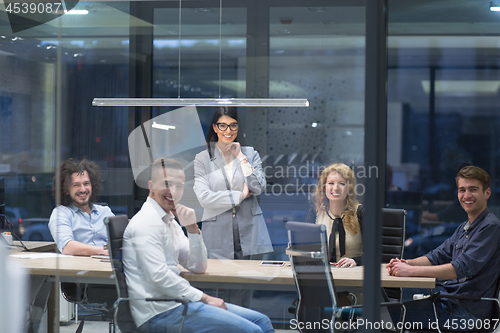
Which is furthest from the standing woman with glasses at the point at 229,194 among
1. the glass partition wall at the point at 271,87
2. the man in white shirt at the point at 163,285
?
the man in white shirt at the point at 163,285

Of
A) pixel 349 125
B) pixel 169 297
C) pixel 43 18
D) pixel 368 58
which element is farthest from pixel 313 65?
pixel 368 58

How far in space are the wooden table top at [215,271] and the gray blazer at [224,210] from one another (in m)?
0.39

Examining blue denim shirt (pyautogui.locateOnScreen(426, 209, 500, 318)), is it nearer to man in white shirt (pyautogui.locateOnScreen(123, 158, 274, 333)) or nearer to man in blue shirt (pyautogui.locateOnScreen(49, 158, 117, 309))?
man in white shirt (pyautogui.locateOnScreen(123, 158, 274, 333))

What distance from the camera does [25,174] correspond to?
4645 mm

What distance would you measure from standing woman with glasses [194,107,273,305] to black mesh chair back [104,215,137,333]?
0.84m

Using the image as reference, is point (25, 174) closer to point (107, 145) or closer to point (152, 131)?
point (107, 145)

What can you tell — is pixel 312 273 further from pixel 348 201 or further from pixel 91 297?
pixel 91 297

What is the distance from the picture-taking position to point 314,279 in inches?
112

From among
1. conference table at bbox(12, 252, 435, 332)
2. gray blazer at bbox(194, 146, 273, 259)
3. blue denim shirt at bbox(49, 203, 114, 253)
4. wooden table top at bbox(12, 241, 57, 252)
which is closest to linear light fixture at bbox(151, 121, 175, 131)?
gray blazer at bbox(194, 146, 273, 259)

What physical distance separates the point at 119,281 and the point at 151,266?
0.22 m

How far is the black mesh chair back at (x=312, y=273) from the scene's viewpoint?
2830 millimetres

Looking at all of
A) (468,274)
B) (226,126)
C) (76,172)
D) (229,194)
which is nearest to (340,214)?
(468,274)

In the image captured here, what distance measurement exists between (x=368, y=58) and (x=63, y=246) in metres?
2.70

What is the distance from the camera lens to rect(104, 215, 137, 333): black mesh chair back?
288 centimetres
